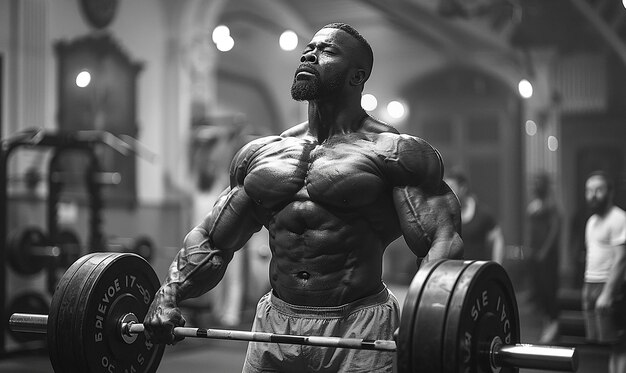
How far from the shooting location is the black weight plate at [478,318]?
2.24 metres

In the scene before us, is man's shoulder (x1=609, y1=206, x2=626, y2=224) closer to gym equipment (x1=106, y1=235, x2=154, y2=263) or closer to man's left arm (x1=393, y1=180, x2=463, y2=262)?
man's left arm (x1=393, y1=180, x2=463, y2=262)

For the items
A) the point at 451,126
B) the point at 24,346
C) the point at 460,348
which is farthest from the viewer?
the point at 451,126

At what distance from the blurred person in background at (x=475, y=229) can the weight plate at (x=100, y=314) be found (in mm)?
4074

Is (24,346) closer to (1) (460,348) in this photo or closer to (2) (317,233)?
(2) (317,233)

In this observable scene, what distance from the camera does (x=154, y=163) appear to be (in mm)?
9156

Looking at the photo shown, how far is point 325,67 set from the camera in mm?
2691

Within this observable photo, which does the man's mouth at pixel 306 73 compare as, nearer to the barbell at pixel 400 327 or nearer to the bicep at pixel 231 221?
the bicep at pixel 231 221

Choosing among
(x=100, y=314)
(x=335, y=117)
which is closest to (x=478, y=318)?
(x=335, y=117)

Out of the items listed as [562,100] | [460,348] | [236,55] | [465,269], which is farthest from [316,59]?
[236,55]

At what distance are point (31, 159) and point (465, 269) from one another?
581 centimetres

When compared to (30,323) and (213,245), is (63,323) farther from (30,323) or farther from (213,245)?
(213,245)

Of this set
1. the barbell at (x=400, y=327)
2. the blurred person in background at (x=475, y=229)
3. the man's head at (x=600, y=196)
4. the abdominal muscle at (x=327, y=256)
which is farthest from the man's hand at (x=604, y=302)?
the abdominal muscle at (x=327, y=256)

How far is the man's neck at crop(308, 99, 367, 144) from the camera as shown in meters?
2.76

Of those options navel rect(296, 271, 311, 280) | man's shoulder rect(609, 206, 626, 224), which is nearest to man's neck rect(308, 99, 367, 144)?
navel rect(296, 271, 311, 280)
